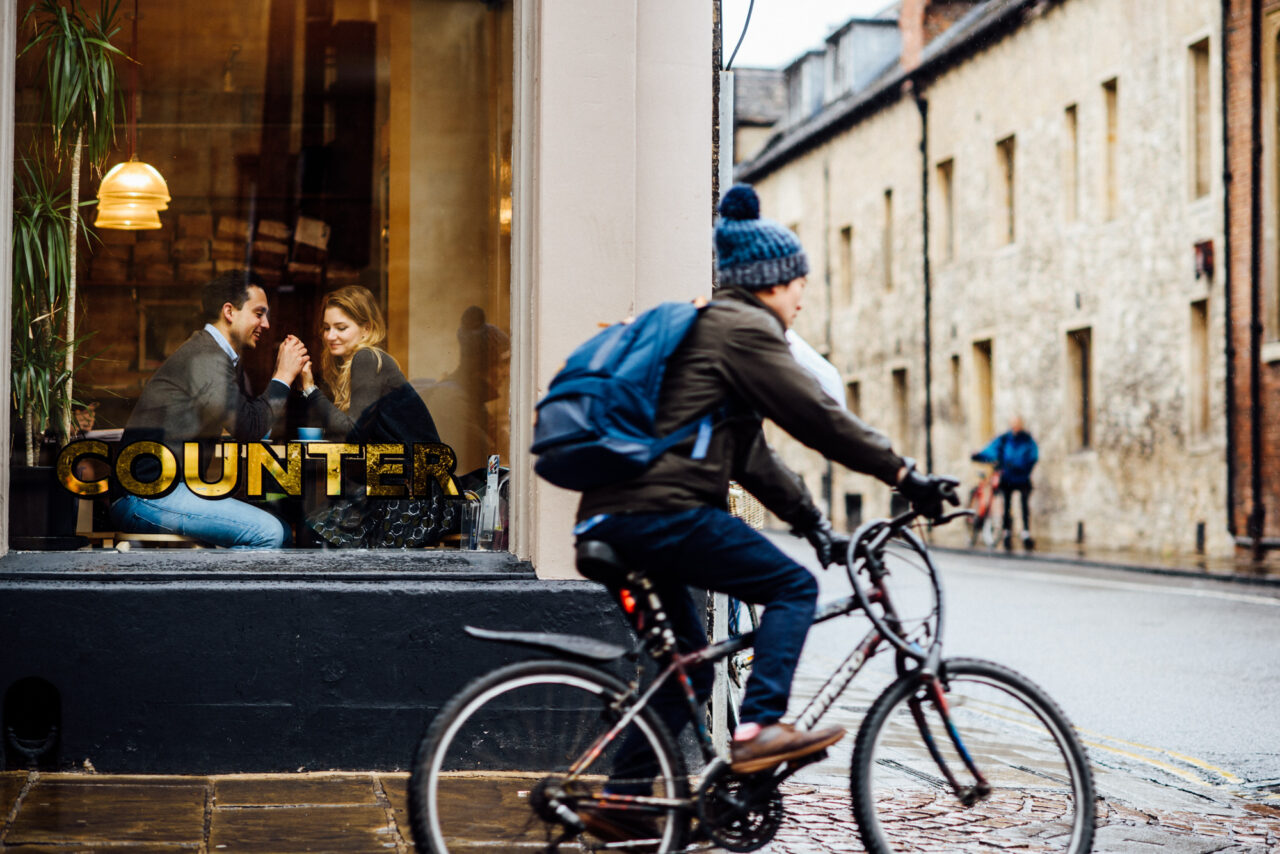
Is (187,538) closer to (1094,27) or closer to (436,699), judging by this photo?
(436,699)

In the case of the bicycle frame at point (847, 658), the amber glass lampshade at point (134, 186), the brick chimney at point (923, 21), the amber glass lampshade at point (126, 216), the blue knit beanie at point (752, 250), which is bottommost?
the bicycle frame at point (847, 658)

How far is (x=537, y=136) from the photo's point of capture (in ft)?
20.5

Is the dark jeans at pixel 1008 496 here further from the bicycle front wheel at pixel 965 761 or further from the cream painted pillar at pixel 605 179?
the bicycle front wheel at pixel 965 761

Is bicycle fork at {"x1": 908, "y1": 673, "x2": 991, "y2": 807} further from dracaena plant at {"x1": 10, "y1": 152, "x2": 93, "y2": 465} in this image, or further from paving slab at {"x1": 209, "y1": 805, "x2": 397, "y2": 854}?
dracaena plant at {"x1": 10, "y1": 152, "x2": 93, "y2": 465}

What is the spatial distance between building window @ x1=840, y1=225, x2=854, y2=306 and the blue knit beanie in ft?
109

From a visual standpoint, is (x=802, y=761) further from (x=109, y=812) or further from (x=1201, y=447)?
(x=1201, y=447)

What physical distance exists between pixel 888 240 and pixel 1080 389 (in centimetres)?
872

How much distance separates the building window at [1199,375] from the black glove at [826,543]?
2016cm

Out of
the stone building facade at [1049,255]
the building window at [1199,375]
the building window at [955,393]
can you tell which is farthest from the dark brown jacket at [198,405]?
the building window at [955,393]

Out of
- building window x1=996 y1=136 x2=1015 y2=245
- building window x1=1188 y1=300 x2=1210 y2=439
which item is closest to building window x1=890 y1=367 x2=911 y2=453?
building window x1=996 y1=136 x2=1015 y2=245

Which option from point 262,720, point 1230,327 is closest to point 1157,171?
point 1230,327

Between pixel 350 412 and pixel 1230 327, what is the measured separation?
17.7 meters

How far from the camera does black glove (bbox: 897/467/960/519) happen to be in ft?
13.8

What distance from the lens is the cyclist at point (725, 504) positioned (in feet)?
13.3
